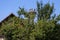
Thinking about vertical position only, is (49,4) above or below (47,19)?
above

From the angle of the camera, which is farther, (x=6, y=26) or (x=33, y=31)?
(x=6, y=26)

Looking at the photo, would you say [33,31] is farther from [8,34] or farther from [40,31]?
[8,34]

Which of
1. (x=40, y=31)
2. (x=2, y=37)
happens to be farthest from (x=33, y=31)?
(x=2, y=37)

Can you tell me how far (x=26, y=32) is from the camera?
24.7 metres

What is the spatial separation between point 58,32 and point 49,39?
4.30ft

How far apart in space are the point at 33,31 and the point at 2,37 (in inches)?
230

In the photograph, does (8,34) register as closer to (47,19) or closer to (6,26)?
(6,26)

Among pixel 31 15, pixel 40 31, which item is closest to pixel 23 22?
pixel 31 15

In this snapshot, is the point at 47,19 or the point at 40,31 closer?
the point at 40,31

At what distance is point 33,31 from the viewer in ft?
78.7

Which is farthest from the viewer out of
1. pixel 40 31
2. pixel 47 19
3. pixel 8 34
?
pixel 8 34

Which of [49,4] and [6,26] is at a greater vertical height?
[49,4]

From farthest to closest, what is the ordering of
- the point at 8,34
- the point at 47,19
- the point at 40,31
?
the point at 8,34, the point at 47,19, the point at 40,31

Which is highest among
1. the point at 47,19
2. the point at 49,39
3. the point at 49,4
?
the point at 49,4
